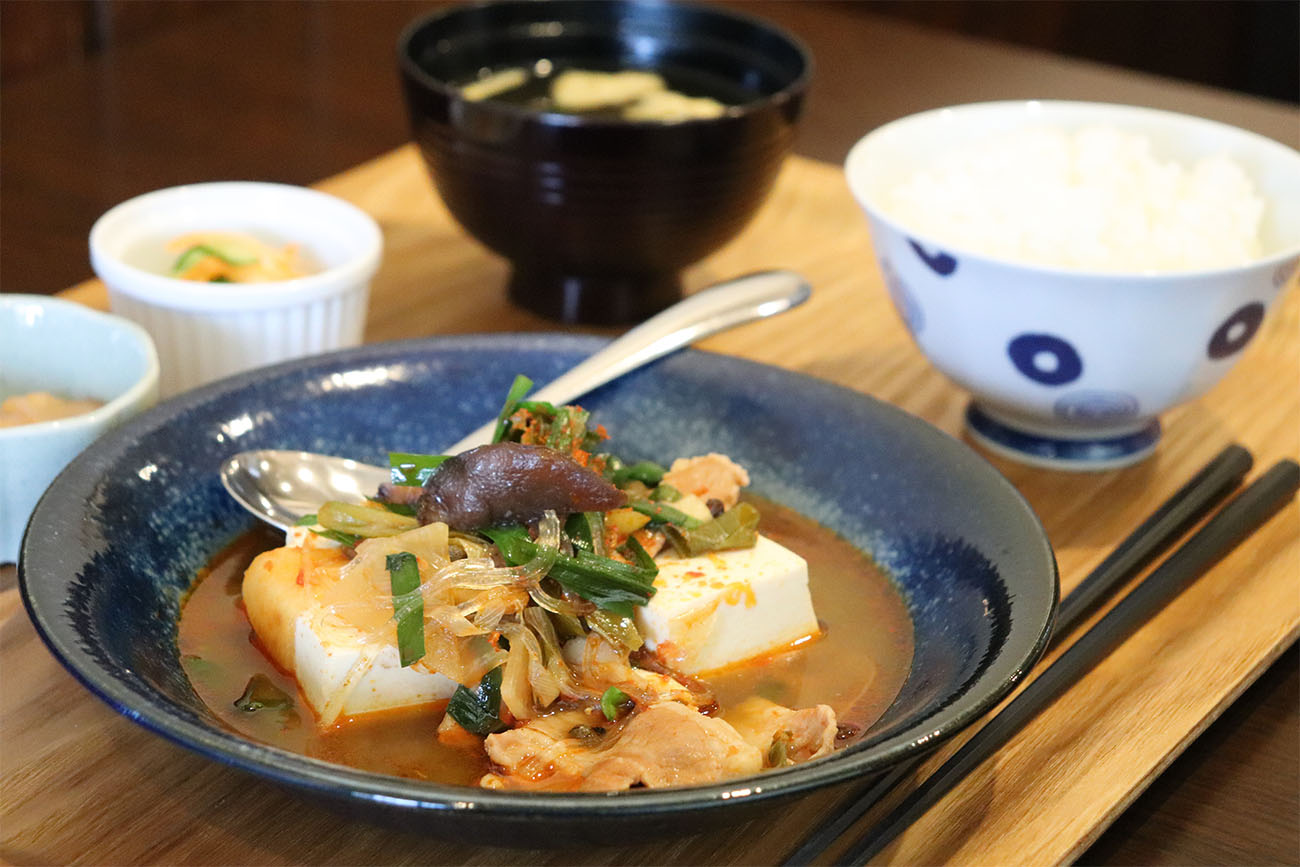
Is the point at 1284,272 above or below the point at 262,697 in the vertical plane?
above

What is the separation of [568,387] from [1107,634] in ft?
2.11

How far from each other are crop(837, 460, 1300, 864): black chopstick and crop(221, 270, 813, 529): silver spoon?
1.91ft

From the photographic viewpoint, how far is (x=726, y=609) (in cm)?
128

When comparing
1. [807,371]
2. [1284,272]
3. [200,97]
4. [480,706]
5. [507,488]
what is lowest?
[200,97]

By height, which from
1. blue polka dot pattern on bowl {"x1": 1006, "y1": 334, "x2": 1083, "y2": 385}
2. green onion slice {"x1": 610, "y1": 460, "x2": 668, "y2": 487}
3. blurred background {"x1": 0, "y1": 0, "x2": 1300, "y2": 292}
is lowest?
blurred background {"x1": 0, "y1": 0, "x2": 1300, "y2": 292}

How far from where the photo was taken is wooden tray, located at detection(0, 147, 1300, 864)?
108 cm

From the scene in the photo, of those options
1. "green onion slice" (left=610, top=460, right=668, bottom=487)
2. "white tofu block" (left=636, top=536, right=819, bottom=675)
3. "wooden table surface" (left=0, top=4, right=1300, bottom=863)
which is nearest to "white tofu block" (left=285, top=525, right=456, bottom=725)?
"wooden table surface" (left=0, top=4, right=1300, bottom=863)

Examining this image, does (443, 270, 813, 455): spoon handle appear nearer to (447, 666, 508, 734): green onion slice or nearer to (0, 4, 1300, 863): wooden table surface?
(0, 4, 1300, 863): wooden table surface

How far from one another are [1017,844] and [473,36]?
1494 mm

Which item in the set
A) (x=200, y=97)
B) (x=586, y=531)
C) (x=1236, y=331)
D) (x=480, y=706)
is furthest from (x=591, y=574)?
(x=200, y=97)

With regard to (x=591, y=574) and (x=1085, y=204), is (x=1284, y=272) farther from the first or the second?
(x=591, y=574)

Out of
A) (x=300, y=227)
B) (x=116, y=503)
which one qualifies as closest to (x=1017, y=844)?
(x=116, y=503)

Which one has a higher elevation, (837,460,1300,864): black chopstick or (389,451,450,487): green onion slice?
(389,451,450,487): green onion slice

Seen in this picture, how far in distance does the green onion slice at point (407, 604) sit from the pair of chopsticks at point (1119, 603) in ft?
1.17
